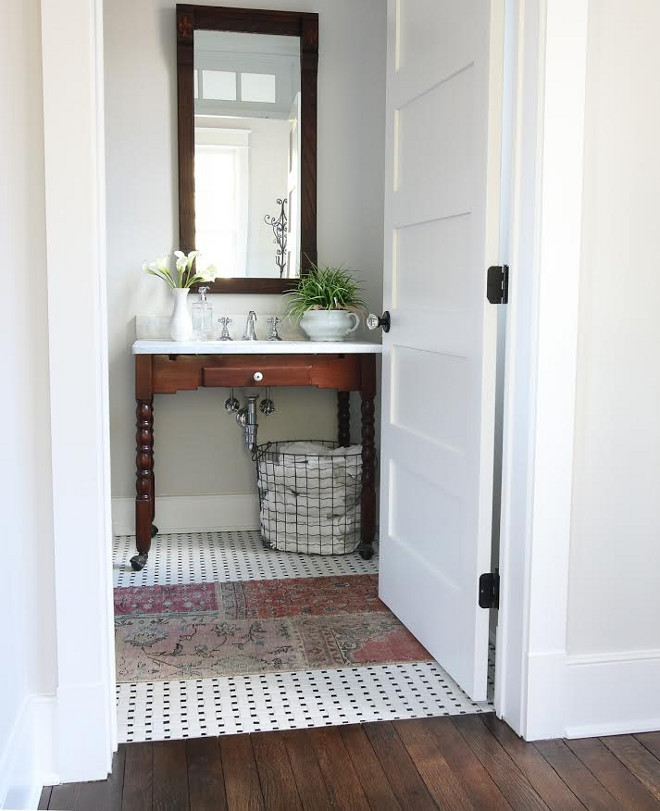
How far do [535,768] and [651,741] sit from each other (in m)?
0.34

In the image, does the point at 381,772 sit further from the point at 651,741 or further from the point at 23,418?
the point at 23,418

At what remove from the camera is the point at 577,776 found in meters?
2.06

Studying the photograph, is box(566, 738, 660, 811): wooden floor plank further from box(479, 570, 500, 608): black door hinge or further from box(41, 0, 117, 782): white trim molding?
box(41, 0, 117, 782): white trim molding

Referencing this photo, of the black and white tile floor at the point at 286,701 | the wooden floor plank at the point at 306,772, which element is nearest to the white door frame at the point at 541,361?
the black and white tile floor at the point at 286,701

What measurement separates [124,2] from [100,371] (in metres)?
2.45

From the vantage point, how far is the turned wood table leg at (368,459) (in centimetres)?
373

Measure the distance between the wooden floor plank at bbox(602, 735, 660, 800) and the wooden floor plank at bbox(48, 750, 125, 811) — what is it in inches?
44.2

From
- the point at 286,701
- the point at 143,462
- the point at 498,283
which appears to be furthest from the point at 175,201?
the point at 286,701

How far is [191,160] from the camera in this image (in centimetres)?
389

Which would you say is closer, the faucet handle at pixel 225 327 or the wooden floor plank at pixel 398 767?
the wooden floor plank at pixel 398 767

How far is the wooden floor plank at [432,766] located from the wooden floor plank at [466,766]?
0.01 metres

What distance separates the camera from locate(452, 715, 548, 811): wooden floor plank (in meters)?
1.97

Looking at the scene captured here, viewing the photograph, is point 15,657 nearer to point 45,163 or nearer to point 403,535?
point 45,163

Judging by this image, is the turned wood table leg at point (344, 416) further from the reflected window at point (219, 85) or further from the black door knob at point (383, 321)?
the reflected window at point (219, 85)
